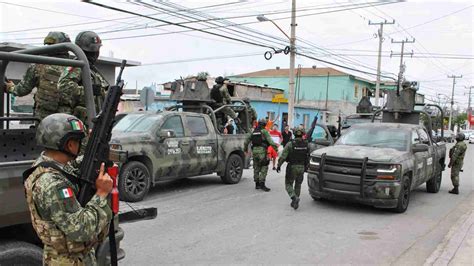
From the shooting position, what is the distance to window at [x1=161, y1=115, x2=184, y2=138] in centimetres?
938

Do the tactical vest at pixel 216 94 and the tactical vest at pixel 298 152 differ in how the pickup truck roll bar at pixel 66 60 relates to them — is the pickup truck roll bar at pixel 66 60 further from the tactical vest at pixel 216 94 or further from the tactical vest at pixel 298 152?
the tactical vest at pixel 216 94

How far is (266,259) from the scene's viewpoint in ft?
18.0

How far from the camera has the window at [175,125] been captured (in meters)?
9.38

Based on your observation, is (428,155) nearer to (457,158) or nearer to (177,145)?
(457,158)

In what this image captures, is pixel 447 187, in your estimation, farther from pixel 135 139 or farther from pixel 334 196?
pixel 135 139

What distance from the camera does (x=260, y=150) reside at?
34.4ft

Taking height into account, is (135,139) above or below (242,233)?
above

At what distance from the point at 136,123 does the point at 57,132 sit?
675 cm

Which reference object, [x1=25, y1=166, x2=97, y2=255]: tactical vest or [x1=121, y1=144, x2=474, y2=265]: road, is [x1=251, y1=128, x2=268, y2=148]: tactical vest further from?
[x1=25, y1=166, x2=97, y2=255]: tactical vest

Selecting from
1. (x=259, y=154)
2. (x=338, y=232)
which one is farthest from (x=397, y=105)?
(x=338, y=232)

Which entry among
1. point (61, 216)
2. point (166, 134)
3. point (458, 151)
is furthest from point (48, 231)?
point (458, 151)

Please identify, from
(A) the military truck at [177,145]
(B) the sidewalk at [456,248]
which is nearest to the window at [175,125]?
(A) the military truck at [177,145]

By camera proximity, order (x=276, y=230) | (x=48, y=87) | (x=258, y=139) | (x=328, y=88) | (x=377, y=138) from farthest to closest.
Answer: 1. (x=328, y=88)
2. (x=258, y=139)
3. (x=377, y=138)
4. (x=276, y=230)
5. (x=48, y=87)

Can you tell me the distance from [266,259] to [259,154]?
511 cm
